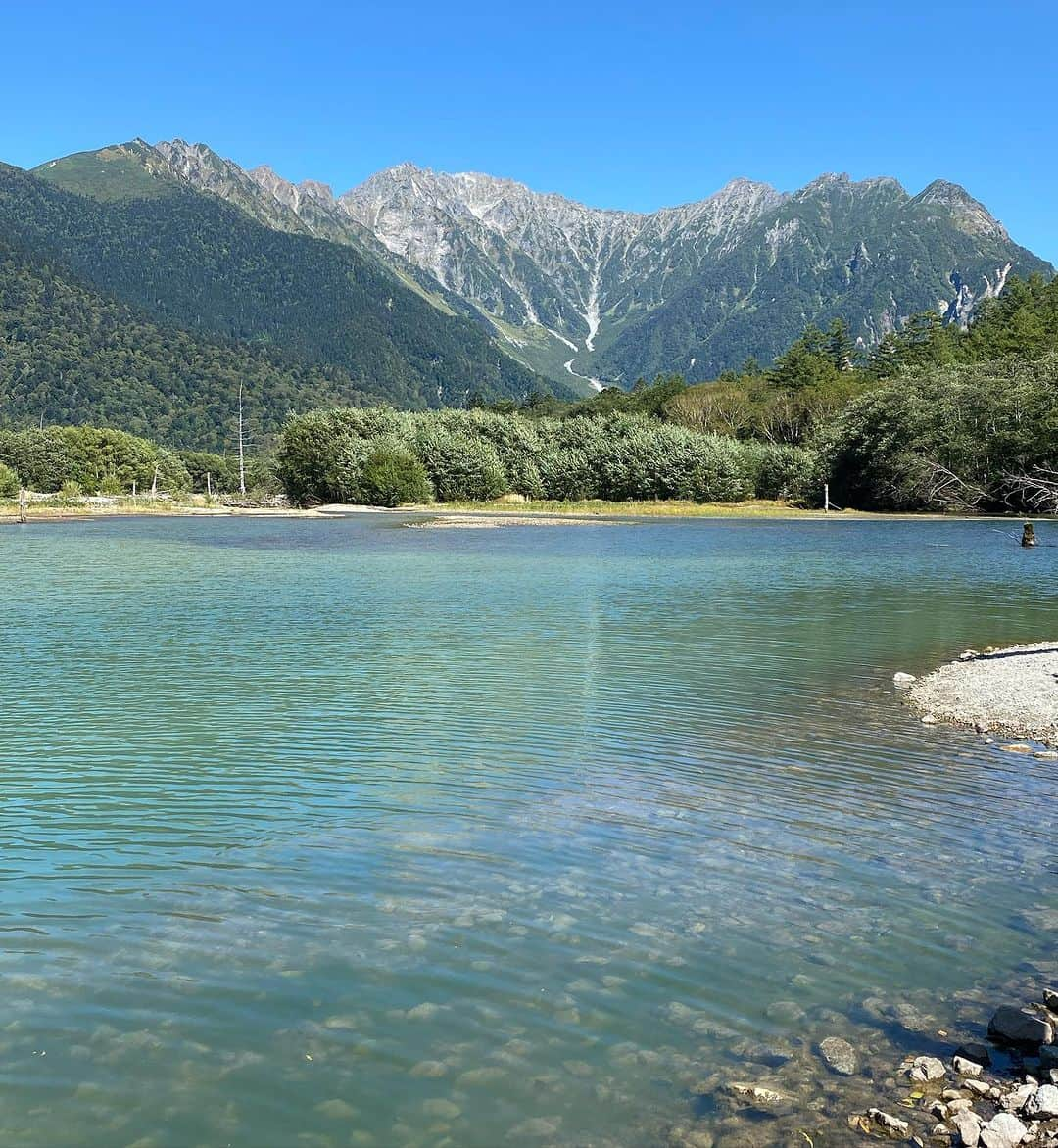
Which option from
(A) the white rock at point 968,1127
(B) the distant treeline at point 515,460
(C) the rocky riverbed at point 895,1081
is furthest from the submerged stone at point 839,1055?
(B) the distant treeline at point 515,460

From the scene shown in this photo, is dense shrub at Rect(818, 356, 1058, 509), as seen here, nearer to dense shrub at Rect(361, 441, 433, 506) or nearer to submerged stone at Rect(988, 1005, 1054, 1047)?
dense shrub at Rect(361, 441, 433, 506)

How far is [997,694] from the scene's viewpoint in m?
21.6

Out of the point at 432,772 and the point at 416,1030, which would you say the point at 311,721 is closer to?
the point at 432,772

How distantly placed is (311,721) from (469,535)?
2809 inches

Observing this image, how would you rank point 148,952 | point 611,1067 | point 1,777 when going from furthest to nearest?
1. point 1,777
2. point 148,952
3. point 611,1067

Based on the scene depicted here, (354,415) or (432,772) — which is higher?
(354,415)

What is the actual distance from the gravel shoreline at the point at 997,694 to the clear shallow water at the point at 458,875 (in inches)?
40.6

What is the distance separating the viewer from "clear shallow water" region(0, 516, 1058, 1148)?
24.7ft

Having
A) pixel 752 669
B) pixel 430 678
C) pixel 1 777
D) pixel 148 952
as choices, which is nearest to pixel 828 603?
pixel 752 669

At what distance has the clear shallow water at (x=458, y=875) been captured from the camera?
7.52m

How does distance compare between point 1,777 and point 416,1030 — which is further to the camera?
point 1,777

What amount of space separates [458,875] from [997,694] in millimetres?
14736

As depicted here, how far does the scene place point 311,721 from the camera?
19.2 meters

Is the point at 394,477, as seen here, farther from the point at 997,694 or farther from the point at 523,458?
the point at 997,694
